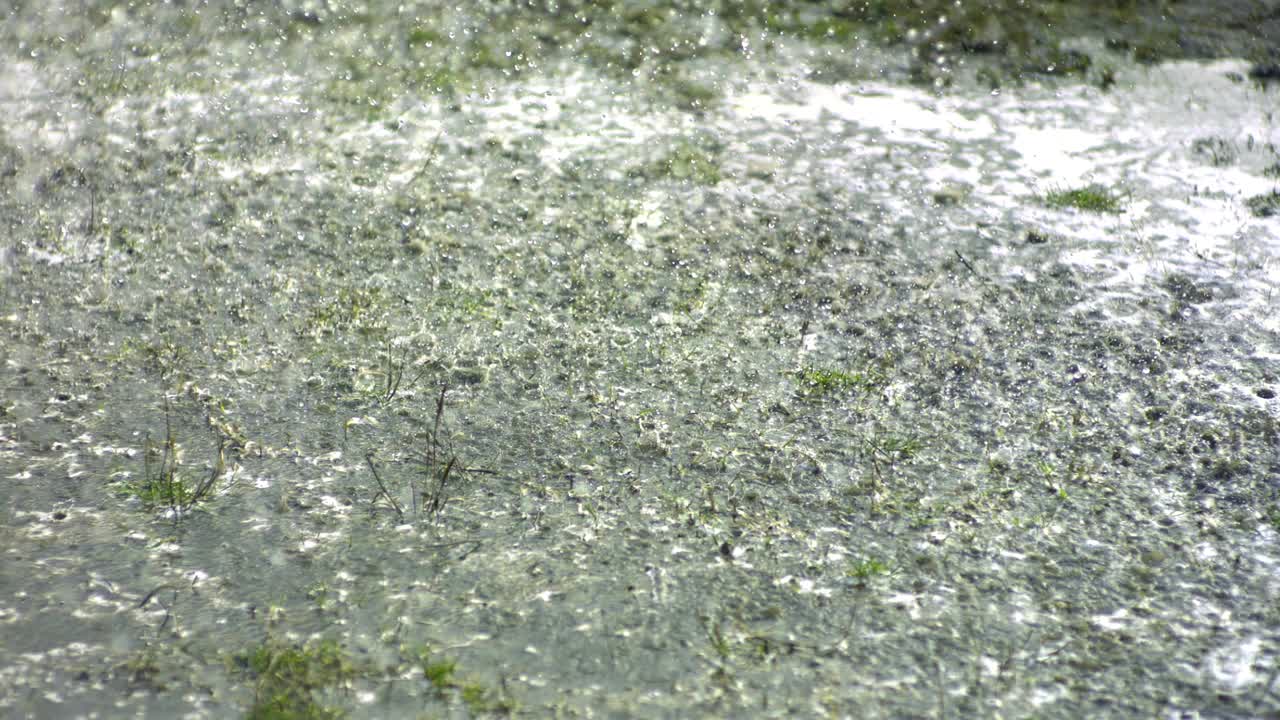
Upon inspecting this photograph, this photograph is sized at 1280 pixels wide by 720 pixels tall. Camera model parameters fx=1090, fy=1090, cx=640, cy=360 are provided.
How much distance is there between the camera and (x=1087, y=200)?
844 cm

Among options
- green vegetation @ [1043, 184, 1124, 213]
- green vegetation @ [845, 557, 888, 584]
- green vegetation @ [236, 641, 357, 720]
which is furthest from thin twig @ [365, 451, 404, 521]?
green vegetation @ [1043, 184, 1124, 213]

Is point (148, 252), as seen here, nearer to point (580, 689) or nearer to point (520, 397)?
point (520, 397)

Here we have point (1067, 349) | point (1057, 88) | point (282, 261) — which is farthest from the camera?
point (1057, 88)

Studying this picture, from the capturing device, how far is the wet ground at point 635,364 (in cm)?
452

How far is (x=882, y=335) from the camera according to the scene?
6969 millimetres

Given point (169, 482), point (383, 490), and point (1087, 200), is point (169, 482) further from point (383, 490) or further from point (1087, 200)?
point (1087, 200)

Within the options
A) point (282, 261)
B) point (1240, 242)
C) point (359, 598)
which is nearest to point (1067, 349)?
point (1240, 242)

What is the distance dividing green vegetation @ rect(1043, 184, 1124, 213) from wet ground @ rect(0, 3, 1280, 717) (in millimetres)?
58

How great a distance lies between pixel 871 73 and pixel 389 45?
4.54m

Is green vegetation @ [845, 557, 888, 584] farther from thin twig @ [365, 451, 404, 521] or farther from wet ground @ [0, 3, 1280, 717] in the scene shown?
thin twig @ [365, 451, 404, 521]

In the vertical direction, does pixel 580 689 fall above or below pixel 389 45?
below

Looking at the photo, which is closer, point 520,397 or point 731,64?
point 520,397

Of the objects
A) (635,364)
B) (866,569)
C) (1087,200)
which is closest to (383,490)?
(635,364)

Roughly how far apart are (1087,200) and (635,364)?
4127 mm
